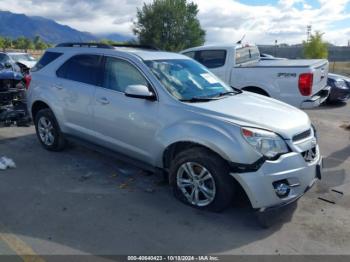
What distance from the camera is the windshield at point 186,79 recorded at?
461 centimetres

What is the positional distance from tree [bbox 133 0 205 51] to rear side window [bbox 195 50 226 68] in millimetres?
35765

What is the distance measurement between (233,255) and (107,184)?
2209mm

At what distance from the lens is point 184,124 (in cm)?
416

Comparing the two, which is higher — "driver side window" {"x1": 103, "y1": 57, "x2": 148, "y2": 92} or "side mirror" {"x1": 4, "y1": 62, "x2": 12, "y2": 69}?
"driver side window" {"x1": 103, "y1": 57, "x2": 148, "y2": 92}

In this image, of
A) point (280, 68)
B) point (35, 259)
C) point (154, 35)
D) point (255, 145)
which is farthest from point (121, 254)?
point (154, 35)

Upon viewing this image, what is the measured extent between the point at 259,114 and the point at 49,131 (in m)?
3.70

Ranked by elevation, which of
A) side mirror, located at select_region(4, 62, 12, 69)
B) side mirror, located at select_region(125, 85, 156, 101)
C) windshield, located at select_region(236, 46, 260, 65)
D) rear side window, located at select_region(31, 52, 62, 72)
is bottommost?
side mirror, located at select_region(4, 62, 12, 69)

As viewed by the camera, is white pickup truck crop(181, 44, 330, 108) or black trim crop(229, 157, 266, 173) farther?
white pickup truck crop(181, 44, 330, 108)

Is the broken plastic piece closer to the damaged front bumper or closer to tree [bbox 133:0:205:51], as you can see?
the damaged front bumper

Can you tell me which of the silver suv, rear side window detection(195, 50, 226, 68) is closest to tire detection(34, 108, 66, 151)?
the silver suv

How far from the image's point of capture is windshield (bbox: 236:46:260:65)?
29.5 ft

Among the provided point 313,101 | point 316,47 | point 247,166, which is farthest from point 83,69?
point 316,47

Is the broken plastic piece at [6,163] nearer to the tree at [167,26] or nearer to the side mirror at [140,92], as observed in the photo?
the side mirror at [140,92]

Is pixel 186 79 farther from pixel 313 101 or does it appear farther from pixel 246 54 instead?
pixel 246 54
